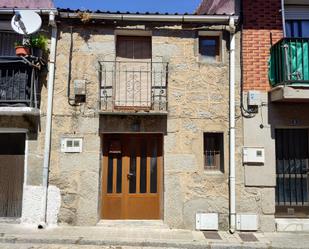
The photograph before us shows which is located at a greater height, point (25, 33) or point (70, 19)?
point (70, 19)

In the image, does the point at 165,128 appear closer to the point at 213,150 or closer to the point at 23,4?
the point at 213,150

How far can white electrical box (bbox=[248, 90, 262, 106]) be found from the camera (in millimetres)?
8125

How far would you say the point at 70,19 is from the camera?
834 centimetres

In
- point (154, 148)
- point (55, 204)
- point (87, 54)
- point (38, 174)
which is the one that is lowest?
point (55, 204)

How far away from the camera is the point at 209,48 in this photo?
28.4 ft

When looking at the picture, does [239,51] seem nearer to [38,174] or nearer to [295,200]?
[295,200]

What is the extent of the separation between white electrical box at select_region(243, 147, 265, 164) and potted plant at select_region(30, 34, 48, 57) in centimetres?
534

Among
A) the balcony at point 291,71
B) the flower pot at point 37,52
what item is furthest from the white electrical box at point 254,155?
the flower pot at point 37,52

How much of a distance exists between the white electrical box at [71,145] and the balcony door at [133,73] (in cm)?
125

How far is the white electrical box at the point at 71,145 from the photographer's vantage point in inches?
320

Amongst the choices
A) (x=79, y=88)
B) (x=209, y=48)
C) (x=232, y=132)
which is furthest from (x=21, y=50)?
(x=232, y=132)

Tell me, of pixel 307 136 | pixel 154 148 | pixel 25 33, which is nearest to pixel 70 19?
pixel 25 33

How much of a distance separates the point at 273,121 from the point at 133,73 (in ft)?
11.8

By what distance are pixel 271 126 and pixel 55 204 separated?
17.8 ft
